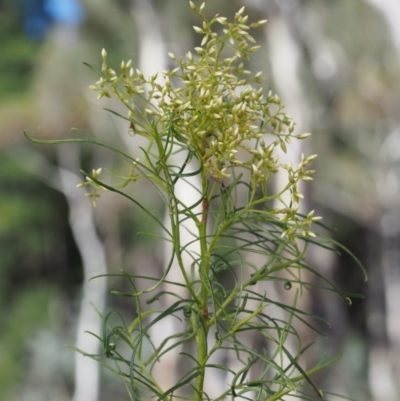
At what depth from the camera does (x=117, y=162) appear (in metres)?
11.0

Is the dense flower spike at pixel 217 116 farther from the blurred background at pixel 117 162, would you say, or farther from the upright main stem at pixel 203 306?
the blurred background at pixel 117 162

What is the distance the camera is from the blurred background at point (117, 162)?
25.3 feet

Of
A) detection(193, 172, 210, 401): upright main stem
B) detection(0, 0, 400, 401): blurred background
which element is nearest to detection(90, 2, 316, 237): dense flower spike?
detection(193, 172, 210, 401): upright main stem

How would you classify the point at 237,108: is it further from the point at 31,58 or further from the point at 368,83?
the point at 31,58

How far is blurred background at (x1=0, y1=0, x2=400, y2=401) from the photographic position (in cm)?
770

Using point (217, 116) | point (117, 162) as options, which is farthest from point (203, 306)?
point (117, 162)

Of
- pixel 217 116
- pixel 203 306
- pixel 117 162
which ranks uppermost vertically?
pixel 117 162

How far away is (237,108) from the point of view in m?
0.64

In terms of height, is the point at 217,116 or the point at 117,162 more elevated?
the point at 117,162

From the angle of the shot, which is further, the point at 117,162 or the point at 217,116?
the point at 117,162

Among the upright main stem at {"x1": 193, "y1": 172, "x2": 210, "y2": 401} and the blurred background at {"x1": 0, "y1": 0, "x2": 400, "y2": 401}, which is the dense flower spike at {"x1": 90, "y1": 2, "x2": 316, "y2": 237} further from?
the blurred background at {"x1": 0, "y1": 0, "x2": 400, "y2": 401}

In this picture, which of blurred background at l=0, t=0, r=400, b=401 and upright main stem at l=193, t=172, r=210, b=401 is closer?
upright main stem at l=193, t=172, r=210, b=401

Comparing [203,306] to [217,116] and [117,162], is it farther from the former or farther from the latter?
[117,162]

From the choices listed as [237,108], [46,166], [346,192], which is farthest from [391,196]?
[237,108]
